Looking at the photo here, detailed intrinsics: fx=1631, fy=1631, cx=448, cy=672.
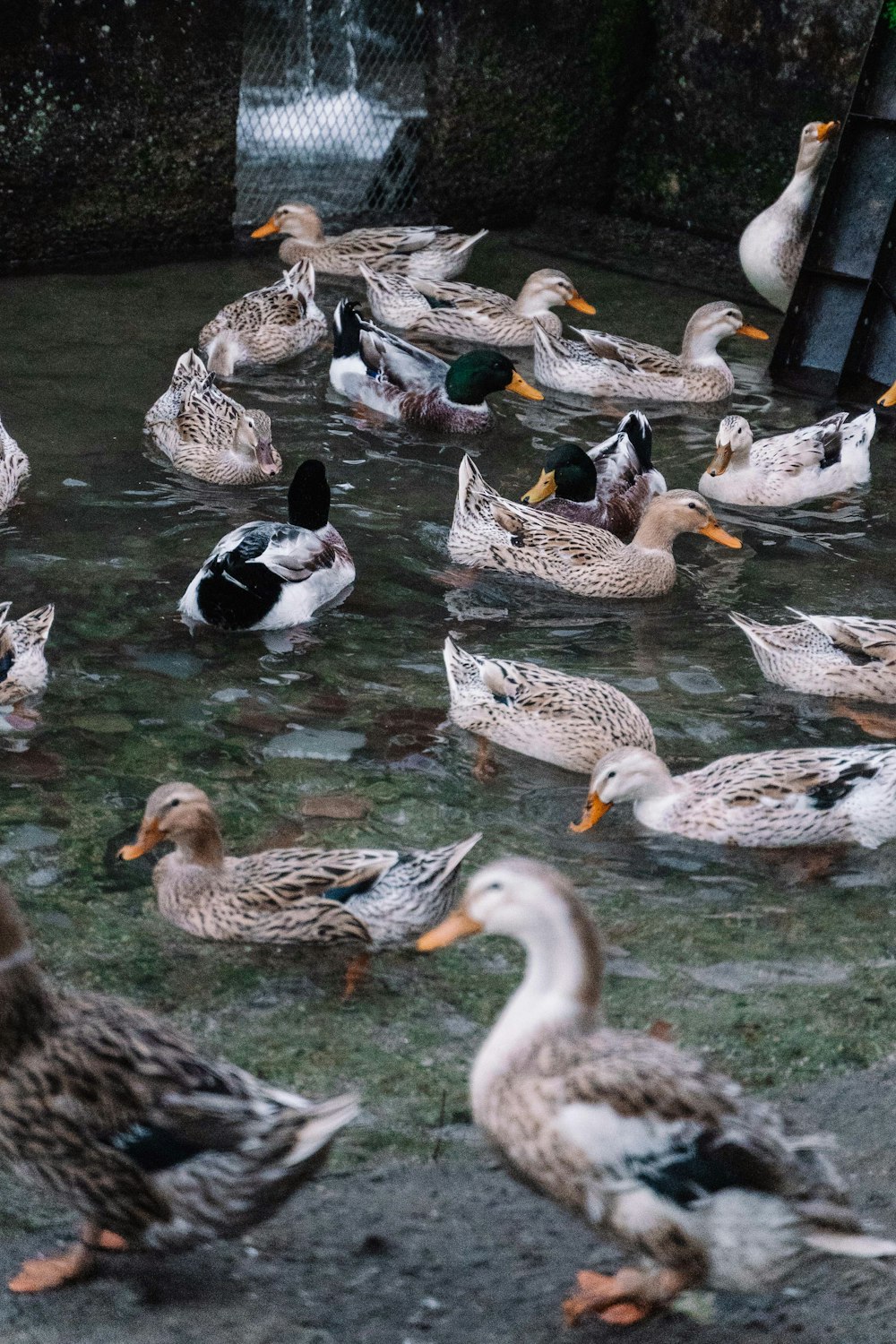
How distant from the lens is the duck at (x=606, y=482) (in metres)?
8.67

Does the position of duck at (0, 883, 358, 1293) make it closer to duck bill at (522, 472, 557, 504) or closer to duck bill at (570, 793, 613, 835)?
duck bill at (570, 793, 613, 835)

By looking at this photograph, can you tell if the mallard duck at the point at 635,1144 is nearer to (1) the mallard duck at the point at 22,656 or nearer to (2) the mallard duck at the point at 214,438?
(1) the mallard duck at the point at 22,656

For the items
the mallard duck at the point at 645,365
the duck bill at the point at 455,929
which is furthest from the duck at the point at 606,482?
the duck bill at the point at 455,929

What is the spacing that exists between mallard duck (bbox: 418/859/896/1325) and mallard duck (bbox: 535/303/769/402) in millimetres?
7574

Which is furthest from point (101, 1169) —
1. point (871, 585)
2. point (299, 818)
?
point (871, 585)

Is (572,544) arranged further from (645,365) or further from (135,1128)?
(135,1128)

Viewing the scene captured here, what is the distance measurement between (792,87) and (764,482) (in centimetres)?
601

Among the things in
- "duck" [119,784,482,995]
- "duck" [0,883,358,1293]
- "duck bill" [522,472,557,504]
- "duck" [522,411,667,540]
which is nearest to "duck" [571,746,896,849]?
"duck" [119,784,482,995]

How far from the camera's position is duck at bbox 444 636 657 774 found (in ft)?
20.2

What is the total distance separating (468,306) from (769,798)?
6.84 meters

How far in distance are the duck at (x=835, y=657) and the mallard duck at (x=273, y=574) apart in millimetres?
1911

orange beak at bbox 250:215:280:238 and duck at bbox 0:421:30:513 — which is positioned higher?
orange beak at bbox 250:215:280:238

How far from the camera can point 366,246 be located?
1255cm

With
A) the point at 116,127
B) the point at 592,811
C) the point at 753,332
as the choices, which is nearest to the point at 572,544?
the point at 592,811
